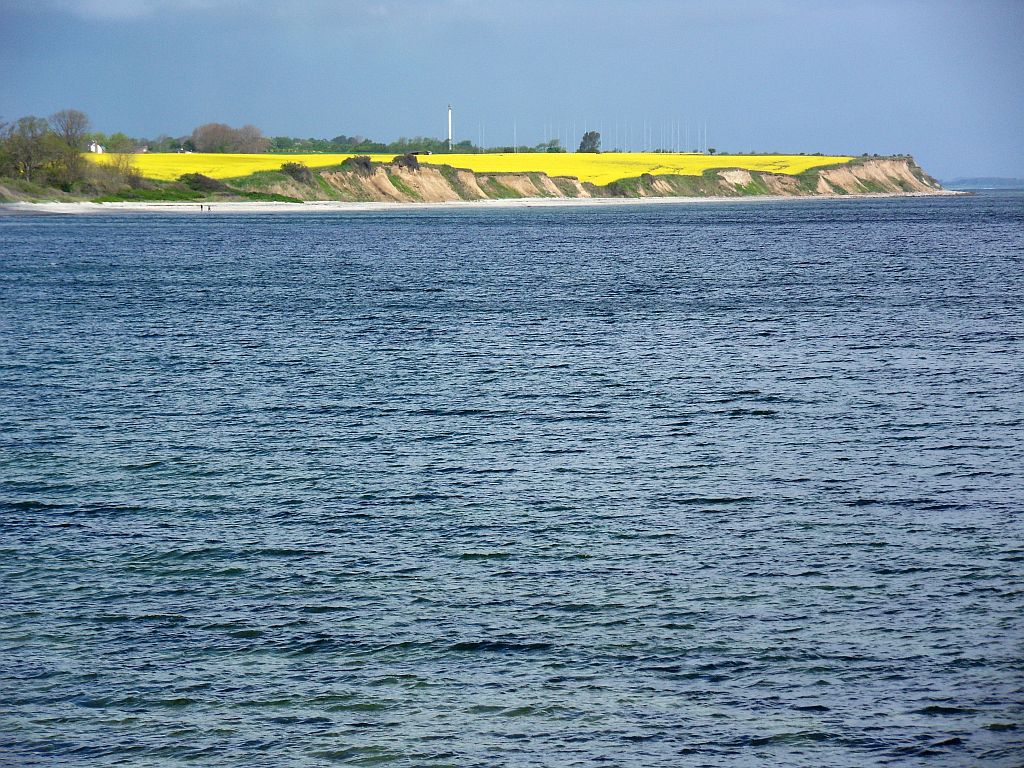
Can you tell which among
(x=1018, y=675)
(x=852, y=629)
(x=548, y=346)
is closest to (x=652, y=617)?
(x=852, y=629)

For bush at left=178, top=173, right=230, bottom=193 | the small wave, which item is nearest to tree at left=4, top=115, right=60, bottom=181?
bush at left=178, top=173, right=230, bottom=193

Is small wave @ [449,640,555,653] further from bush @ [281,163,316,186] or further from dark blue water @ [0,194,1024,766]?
bush @ [281,163,316,186]

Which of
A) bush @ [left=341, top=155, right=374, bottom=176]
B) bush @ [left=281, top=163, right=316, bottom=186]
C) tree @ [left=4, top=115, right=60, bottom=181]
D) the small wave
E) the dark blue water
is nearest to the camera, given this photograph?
the dark blue water

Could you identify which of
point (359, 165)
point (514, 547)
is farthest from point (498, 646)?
point (359, 165)

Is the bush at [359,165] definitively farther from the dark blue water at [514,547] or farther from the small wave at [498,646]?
the small wave at [498,646]

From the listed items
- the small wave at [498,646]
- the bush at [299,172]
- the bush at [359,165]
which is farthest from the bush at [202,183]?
the small wave at [498,646]

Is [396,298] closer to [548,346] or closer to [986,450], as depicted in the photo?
[548,346]

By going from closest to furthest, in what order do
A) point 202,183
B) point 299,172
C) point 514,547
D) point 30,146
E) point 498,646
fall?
point 498,646, point 514,547, point 30,146, point 202,183, point 299,172

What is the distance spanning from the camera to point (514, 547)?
16703 millimetres

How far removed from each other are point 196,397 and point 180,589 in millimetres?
14229

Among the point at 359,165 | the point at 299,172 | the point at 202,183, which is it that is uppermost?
the point at 359,165

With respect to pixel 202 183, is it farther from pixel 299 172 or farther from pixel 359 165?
pixel 359 165

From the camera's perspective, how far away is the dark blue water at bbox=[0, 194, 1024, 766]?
37.9ft

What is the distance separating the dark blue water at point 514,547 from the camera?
11.6 metres
